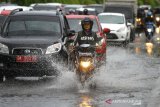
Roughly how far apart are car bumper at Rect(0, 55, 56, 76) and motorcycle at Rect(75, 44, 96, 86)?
1.07 metres

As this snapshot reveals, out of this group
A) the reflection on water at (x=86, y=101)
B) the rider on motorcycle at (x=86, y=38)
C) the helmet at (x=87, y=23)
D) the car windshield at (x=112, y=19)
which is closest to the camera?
the reflection on water at (x=86, y=101)

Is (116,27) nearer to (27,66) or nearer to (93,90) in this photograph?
(27,66)

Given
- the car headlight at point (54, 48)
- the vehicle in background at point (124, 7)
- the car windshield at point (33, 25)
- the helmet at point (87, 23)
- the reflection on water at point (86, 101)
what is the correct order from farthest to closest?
the vehicle in background at point (124, 7) < the car windshield at point (33, 25) < the car headlight at point (54, 48) < the helmet at point (87, 23) < the reflection on water at point (86, 101)

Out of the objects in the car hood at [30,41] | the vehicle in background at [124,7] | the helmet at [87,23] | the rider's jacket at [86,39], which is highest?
the helmet at [87,23]

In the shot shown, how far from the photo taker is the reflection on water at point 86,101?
12.8m

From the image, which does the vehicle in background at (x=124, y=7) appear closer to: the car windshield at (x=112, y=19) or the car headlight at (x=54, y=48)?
the car windshield at (x=112, y=19)

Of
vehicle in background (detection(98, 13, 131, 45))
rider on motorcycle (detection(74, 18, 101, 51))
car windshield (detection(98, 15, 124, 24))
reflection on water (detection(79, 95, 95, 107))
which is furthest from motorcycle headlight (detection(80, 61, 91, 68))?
car windshield (detection(98, 15, 124, 24))

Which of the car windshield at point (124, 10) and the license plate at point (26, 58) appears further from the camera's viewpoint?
the car windshield at point (124, 10)

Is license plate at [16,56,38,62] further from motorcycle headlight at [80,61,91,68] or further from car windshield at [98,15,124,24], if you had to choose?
car windshield at [98,15,124,24]

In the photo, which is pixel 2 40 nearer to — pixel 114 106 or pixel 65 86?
pixel 65 86

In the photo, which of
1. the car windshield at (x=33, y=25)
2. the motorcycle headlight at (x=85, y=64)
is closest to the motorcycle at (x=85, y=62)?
the motorcycle headlight at (x=85, y=64)

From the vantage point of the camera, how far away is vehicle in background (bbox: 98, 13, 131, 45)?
34969mm

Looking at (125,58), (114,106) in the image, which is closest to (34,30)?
(114,106)

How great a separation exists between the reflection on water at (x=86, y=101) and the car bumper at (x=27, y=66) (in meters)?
2.64
